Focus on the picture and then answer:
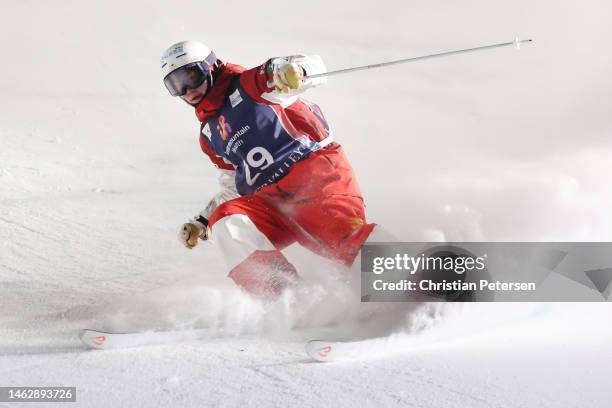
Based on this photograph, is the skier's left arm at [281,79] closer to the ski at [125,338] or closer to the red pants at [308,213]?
the red pants at [308,213]

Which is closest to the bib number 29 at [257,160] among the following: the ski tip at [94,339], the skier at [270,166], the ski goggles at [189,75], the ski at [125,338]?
the skier at [270,166]

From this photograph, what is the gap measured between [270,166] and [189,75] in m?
0.54

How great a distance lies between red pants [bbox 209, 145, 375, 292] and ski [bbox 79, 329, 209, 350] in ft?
1.45

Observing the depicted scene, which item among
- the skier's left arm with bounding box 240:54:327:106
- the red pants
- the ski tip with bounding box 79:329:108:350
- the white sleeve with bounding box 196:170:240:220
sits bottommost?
the ski tip with bounding box 79:329:108:350

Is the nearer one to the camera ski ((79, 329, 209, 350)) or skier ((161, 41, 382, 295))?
ski ((79, 329, 209, 350))

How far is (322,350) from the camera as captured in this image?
104 inches

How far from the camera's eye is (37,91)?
8352 millimetres

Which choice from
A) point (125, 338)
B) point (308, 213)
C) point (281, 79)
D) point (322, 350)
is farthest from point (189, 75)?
point (322, 350)

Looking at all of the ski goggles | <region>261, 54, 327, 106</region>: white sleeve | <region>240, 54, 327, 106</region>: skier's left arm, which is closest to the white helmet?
the ski goggles

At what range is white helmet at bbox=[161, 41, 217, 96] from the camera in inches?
135

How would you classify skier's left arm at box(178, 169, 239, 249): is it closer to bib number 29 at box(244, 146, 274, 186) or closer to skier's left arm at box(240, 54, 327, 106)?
bib number 29 at box(244, 146, 274, 186)

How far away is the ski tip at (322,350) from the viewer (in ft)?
8.64

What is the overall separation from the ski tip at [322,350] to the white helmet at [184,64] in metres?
1.41

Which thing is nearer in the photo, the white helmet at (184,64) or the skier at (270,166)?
the skier at (270,166)
